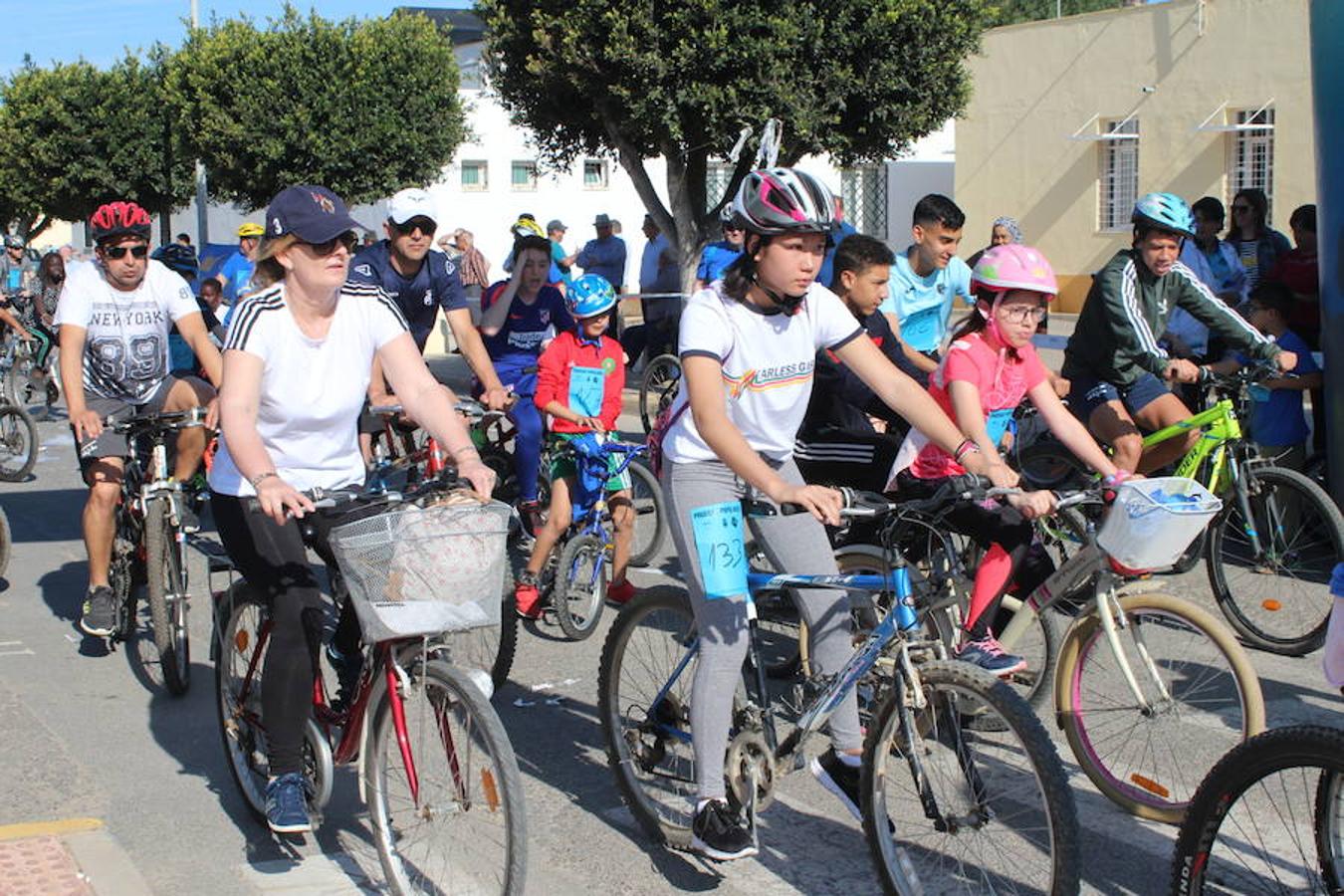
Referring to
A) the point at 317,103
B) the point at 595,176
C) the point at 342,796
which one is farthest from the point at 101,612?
the point at 595,176

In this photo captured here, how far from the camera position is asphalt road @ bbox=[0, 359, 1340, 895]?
479cm

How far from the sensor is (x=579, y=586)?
785 centimetres

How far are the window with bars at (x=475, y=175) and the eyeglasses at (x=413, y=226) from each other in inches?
1357

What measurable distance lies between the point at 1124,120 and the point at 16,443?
1922 centimetres

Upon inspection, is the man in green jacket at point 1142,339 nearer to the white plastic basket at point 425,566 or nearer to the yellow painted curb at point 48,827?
the white plastic basket at point 425,566

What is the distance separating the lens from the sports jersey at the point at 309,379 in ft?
15.3

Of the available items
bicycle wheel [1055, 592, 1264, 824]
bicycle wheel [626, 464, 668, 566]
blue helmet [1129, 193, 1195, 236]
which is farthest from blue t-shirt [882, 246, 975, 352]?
bicycle wheel [1055, 592, 1264, 824]

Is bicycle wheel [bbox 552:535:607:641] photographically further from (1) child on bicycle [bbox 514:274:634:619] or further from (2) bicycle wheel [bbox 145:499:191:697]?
(2) bicycle wheel [bbox 145:499:191:697]

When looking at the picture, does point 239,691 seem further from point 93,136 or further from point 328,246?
point 93,136

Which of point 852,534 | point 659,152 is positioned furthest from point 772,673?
point 659,152

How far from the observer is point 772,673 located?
5.93m

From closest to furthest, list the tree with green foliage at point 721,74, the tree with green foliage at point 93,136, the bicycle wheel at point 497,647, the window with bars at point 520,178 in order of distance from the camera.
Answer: the bicycle wheel at point 497,647, the tree with green foliage at point 721,74, the tree with green foliage at point 93,136, the window with bars at point 520,178

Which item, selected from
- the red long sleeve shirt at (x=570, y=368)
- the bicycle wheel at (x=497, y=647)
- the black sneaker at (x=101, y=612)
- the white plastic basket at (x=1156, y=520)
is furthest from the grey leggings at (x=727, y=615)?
the black sneaker at (x=101, y=612)

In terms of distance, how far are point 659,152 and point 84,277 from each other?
13.0m
